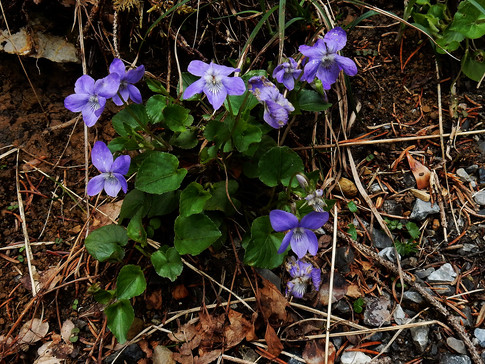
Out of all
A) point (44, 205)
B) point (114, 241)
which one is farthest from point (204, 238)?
point (44, 205)

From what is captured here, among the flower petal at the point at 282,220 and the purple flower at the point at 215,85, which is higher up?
the purple flower at the point at 215,85

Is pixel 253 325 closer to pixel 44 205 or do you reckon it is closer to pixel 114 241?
pixel 114 241

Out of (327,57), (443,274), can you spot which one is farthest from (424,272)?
(327,57)

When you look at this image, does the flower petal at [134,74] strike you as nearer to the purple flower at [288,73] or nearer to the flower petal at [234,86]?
the flower petal at [234,86]

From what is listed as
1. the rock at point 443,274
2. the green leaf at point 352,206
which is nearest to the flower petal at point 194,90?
the green leaf at point 352,206

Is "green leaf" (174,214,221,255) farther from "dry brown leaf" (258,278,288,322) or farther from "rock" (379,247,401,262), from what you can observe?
"rock" (379,247,401,262)

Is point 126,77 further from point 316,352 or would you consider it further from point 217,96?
point 316,352
